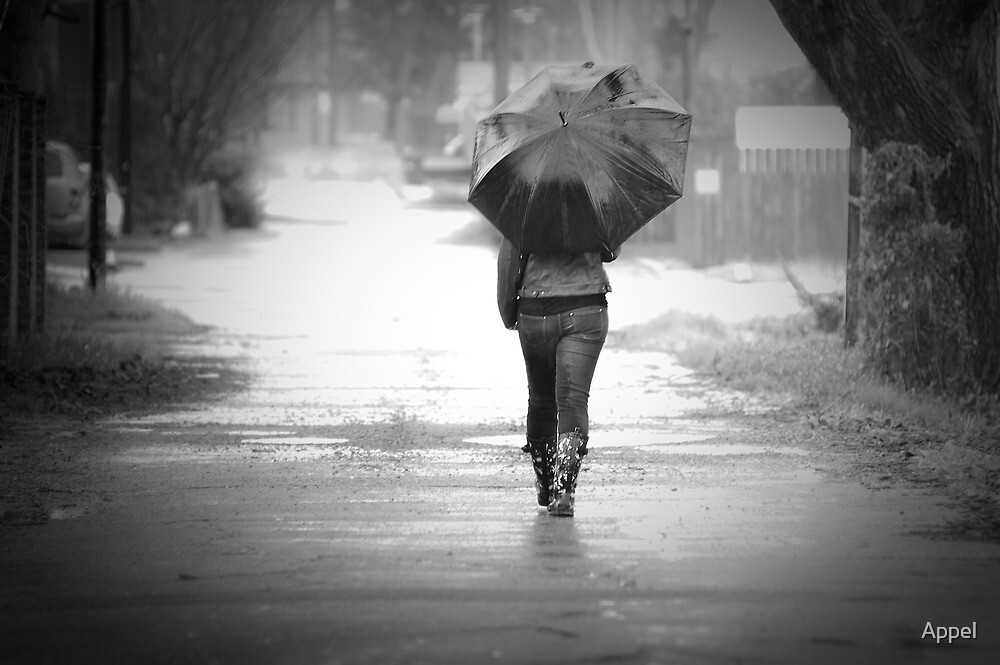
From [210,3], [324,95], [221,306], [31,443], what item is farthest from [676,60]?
[324,95]

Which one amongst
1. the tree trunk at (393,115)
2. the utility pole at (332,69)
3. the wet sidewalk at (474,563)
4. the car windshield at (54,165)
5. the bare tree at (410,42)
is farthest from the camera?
the utility pole at (332,69)

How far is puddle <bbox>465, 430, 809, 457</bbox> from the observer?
357 inches

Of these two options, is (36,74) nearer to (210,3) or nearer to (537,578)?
(210,3)

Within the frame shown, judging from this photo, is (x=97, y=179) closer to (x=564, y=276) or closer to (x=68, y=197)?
(x=68, y=197)

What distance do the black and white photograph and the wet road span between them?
2cm

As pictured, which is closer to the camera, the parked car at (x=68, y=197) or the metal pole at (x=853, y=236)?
the metal pole at (x=853, y=236)

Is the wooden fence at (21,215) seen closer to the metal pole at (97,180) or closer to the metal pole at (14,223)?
the metal pole at (14,223)

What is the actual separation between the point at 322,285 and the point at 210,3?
36.6 ft

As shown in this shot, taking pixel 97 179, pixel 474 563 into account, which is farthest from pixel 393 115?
pixel 474 563

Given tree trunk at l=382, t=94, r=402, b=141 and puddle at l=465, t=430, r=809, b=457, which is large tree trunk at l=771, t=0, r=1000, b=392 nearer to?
puddle at l=465, t=430, r=809, b=457

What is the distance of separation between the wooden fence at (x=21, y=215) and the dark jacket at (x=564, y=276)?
6.15 m

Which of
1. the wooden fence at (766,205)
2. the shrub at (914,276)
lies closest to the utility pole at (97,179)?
the wooden fence at (766,205)

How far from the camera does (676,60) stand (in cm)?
3775

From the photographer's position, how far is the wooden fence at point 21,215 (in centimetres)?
1195
